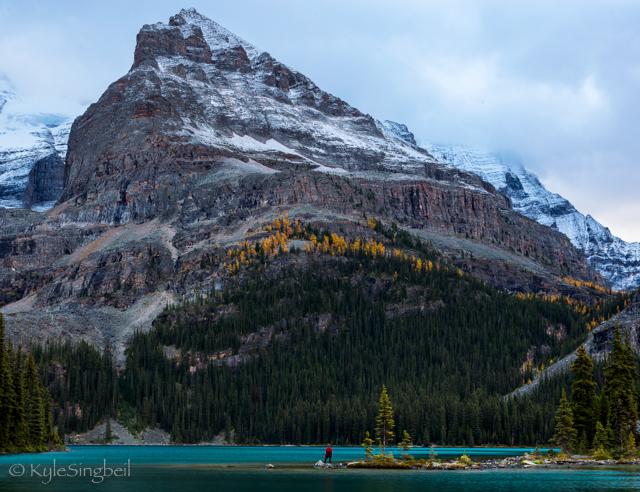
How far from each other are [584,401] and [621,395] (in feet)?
38.0

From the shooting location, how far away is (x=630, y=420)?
13638 centimetres

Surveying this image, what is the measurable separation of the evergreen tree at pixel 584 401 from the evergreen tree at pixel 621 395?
17.6ft

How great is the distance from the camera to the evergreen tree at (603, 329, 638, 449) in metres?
136

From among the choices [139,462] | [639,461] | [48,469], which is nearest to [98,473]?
[48,469]

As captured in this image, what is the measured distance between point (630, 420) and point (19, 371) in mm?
89784

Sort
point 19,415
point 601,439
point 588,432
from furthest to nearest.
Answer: point 19,415
point 588,432
point 601,439

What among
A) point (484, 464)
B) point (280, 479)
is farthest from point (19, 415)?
point (484, 464)

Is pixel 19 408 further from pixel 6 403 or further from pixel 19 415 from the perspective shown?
pixel 6 403

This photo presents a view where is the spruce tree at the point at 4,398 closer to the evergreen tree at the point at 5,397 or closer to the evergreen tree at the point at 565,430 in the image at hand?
the evergreen tree at the point at 5,397

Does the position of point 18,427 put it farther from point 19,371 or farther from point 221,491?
point 221,491

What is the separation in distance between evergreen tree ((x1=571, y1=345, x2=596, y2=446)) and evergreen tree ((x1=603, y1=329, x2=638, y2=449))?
5.36 m

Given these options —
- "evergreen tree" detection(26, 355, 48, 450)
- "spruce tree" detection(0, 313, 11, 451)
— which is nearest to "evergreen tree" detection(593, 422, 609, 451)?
"spruce tree" detection(0, 313, 11, 451)

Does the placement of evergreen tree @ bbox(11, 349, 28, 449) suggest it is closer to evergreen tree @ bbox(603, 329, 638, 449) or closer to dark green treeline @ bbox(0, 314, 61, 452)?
dark green treeline @ bbox(0, 314, 61, 452)

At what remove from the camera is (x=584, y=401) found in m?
147
